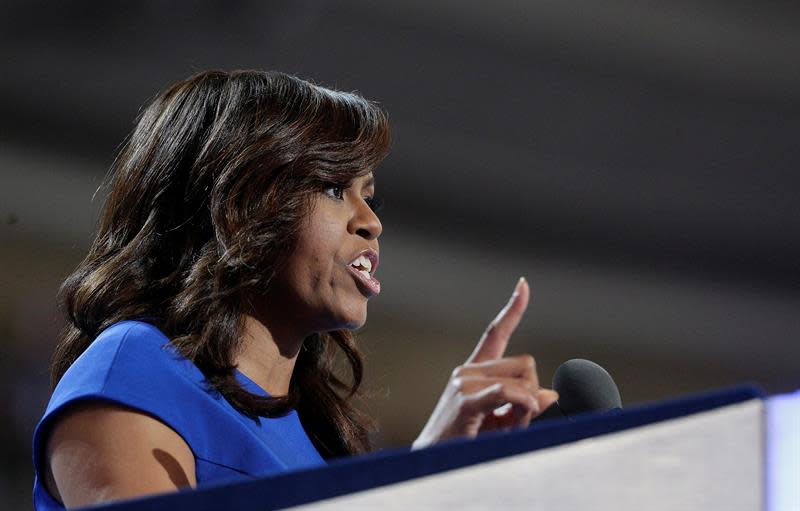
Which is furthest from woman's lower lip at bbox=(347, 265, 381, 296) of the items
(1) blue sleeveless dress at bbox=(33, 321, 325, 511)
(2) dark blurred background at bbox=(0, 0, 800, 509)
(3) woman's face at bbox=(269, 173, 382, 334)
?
(2) dark blurred background at bbox=(0, 0, 800, 509)

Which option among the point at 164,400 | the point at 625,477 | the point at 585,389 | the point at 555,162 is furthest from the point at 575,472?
the point at 555,162

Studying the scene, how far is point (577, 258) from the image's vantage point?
92.2 inches

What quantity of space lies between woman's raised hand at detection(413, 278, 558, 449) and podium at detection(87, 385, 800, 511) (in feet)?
1.10

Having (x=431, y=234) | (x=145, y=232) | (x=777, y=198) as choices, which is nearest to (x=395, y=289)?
(x=431, y=234)

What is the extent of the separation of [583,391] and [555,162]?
4.77ft

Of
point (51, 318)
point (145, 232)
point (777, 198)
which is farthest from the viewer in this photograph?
point (777, 198)

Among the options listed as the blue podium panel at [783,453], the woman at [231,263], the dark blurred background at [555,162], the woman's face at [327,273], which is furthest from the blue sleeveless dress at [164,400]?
the dark blurred background at [555,162]

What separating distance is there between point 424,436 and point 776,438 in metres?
0.44

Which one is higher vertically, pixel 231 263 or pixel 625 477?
pixel 231 263

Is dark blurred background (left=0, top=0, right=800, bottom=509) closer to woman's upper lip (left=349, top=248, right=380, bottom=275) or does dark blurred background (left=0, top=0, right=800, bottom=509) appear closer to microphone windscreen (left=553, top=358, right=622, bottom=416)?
woman's upper lip (left=349, top=248, right=380, bottom=275)

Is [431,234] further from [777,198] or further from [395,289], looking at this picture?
[777,198]

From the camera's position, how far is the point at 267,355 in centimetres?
115

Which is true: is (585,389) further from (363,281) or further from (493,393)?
(363,281)

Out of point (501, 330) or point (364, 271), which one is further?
point (364, 271)
